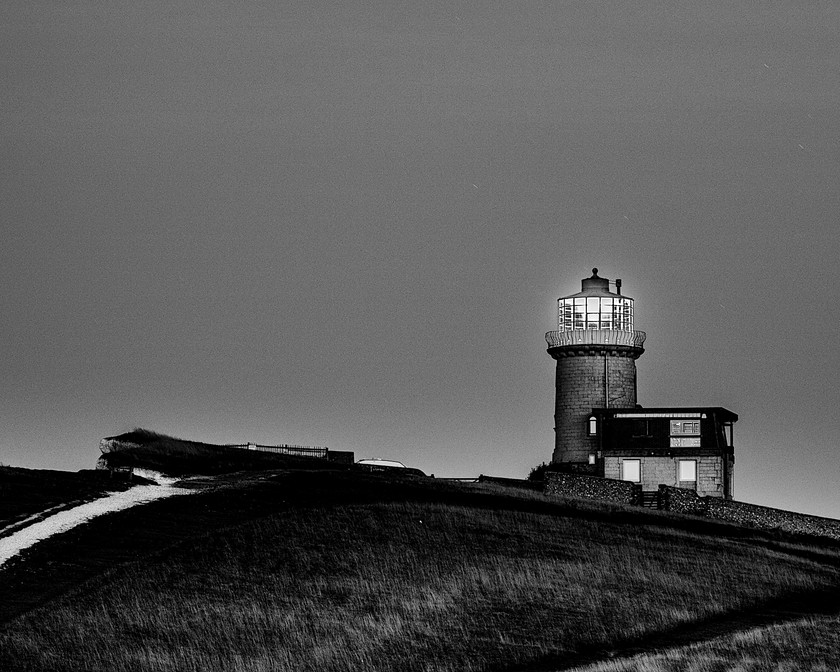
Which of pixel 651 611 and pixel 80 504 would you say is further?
pixel 80 504

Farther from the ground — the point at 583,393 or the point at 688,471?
the point at 583,393

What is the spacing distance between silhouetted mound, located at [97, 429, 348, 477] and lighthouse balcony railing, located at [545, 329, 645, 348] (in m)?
17.6

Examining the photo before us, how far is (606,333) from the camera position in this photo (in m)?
83.2

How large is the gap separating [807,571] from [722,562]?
265cm

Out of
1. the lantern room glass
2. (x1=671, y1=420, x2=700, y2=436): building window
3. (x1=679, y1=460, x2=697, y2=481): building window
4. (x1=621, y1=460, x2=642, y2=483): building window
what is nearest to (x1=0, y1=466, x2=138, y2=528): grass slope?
(x1=621, y1=460, x2=642, y2=483): building window

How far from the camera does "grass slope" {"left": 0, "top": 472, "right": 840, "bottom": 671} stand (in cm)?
3338

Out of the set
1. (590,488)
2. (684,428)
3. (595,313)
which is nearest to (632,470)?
(684,428)

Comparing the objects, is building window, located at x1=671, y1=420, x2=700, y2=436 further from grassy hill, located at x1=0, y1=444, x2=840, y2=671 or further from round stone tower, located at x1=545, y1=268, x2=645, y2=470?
grassy hill, located at x1=0, y1=444, x2=840, y2=671

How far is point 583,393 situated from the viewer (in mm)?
82312

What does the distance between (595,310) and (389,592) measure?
1931 inches

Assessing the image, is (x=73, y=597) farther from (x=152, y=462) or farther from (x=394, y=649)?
(x=152, y=462)

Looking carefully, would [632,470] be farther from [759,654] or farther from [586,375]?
[759,654]

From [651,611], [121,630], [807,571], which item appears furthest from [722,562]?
[121,630]

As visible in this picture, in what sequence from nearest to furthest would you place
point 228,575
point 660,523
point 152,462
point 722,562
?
point 228,575
point 722,562
point 660,523
point 152,462
